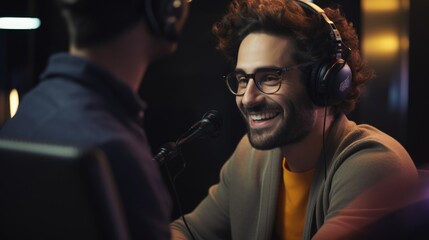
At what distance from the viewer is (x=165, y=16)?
36.7 inches

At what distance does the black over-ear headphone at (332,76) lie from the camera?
1.57m

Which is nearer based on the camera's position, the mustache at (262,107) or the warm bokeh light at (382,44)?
the mustache at (262,107)

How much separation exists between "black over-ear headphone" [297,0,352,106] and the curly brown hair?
46 millimetres

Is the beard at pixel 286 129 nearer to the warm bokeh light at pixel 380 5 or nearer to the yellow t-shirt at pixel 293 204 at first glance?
the yellow t-shirt at pixel 293 204

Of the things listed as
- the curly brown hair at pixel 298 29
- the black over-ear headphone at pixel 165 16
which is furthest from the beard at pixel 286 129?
the black over-ear headphone at pixel 165 16

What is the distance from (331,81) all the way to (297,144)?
0.86ft

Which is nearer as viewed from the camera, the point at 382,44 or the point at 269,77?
the point at 269,77

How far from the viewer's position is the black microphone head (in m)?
1.49

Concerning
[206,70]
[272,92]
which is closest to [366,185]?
[272,92]

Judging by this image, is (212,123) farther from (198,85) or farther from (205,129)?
(198,85)

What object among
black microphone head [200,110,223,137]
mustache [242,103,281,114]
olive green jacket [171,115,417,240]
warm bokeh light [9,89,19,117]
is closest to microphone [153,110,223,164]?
black microphone head [200,110,223,137]

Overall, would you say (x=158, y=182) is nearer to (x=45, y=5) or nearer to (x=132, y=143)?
(x=132, y=143)

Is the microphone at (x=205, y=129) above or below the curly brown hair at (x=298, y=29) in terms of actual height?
below

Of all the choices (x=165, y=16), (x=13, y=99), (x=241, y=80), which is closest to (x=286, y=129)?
(x=241, y=80)
